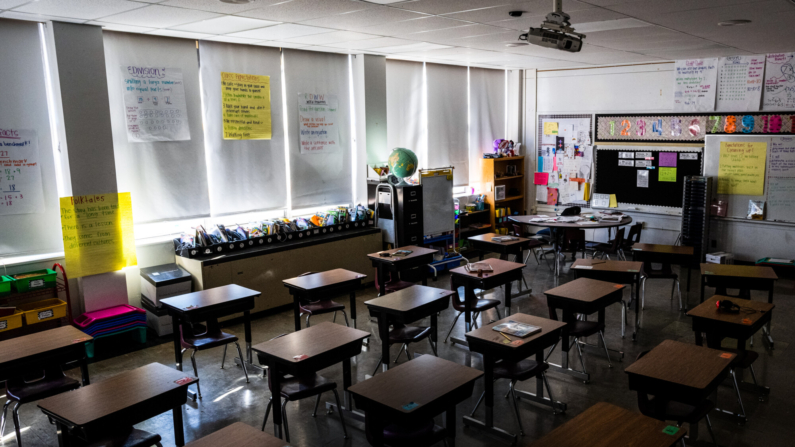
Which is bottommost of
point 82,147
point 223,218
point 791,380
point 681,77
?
point 791,380

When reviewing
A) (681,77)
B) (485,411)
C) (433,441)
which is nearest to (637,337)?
(485,411)

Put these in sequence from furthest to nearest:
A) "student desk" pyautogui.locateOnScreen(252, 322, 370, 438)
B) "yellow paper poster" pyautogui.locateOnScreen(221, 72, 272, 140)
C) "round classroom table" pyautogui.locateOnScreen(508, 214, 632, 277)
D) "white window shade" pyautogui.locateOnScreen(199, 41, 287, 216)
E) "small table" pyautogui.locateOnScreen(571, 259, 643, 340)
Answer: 1. "round classroom table" pyautogui.locateOnScreen(508, 214, 632, 277)
2. "yellow paper poster" pyautogui.locateOnScreen(221, 72, 272, 140)
3. "white window shade" pyautogui.locateOnScreen(199, 41, 287, 216)
4. "small table" pyautogui.locateOnScreen(571, 259, 643, 340)
5. "student desk" pyautogui.locateOnScreen(252, 322, 370, 438)

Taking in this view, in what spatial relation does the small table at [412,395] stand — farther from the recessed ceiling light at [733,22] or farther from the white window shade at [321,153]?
the white window shade at [321,153]

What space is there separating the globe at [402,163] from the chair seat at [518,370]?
4131 millimetres

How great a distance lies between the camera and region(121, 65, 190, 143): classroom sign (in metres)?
6.43

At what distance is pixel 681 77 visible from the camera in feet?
29.9

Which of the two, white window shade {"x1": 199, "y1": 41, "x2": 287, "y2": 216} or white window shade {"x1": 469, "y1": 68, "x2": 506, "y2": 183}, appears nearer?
white window shade {"x1": 199, "y1": 41, "x2": 287, "y2": 216}

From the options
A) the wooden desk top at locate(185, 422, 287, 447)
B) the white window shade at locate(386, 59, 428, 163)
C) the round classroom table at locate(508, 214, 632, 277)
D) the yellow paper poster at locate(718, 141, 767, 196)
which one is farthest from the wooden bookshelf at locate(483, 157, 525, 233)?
the wooden desk top at locate(185, 422, 287, 447)

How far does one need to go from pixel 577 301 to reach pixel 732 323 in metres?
1.17

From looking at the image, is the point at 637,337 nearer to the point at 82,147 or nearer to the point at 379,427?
the point at 379,427

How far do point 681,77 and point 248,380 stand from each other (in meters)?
7.80

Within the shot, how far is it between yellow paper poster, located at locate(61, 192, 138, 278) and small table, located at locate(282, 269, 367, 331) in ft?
6.24

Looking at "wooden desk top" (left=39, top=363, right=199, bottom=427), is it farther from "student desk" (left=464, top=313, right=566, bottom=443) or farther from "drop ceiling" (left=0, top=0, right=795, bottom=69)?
"drop ceiling" (left=0, top=0, right=795, bottom=69)

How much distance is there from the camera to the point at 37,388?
13.8 ft
